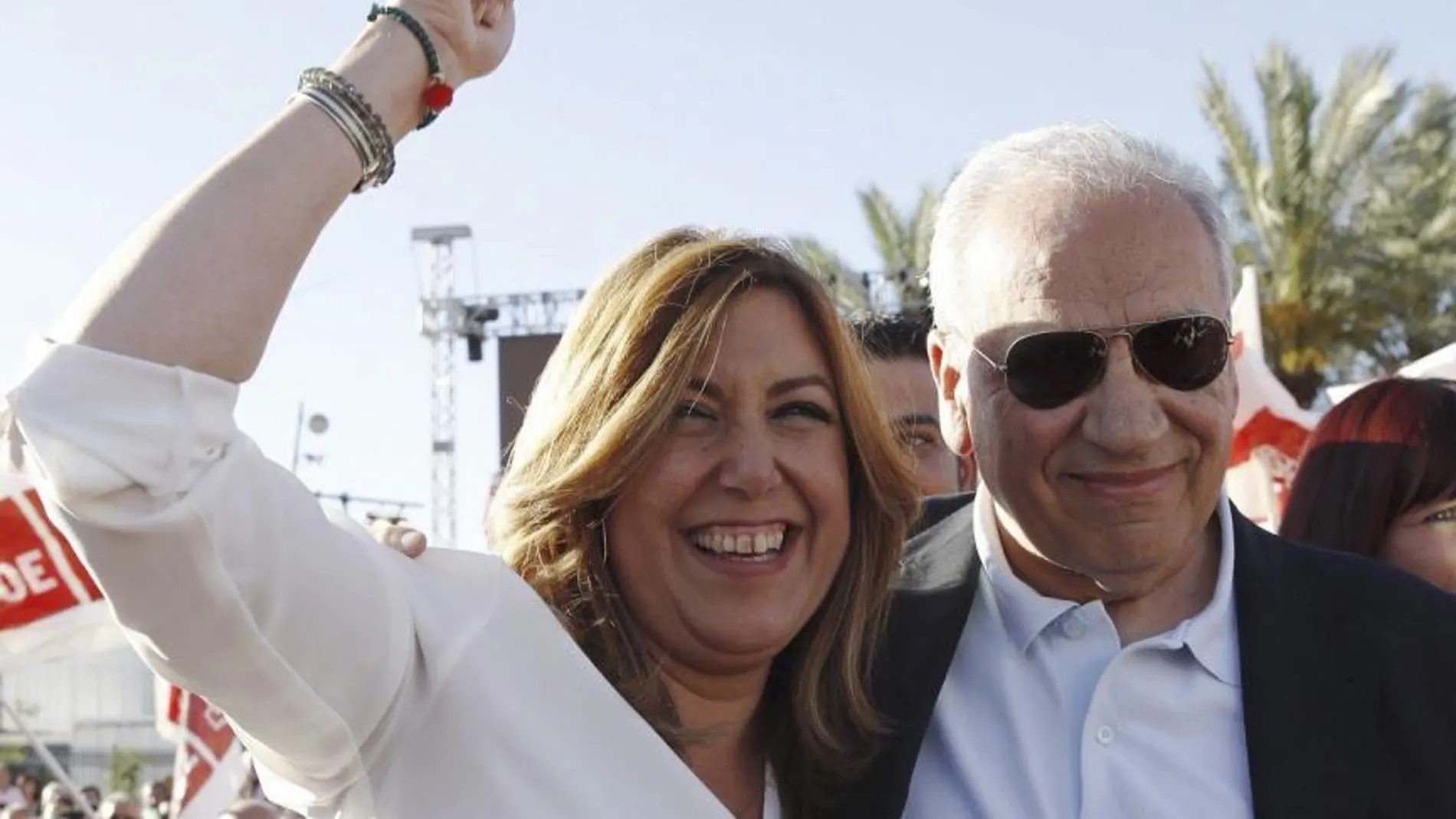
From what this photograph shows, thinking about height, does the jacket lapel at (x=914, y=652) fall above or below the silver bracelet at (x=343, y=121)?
below

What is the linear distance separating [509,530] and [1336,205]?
16.2m

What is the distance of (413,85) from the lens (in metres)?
2.14

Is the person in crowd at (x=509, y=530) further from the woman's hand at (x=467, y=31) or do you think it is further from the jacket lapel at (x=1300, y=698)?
the jacket lapel at (x=1300, y=698)

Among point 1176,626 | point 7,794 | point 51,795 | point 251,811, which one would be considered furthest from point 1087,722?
point 7,794

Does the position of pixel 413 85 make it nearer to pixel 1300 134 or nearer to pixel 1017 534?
pixel 1017 534

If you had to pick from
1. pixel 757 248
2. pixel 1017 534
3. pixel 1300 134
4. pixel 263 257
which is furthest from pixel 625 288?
pixel 1300 134

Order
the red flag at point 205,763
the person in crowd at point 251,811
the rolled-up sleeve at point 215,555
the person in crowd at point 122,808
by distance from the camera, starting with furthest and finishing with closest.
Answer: the person in crowd at point 122,808 → the red flag at point 205,763 → the person in crowd at point 251,811 → the rolled-up sleeve at point 215,555

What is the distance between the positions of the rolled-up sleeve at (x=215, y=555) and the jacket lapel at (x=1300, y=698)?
53.6 inches

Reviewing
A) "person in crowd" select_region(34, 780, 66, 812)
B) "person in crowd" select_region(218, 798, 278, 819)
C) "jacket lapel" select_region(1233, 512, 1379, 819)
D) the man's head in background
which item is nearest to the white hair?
"jacket lapel" select_region(1233, 512, 1379, 819)

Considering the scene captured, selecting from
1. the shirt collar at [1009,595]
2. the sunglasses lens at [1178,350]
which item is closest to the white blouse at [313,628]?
the shirt collar at [1009,595]

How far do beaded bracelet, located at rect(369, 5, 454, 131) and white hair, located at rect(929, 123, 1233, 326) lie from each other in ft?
3.83

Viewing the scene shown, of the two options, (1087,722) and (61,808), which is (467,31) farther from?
(61,808)

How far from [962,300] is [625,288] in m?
0.62

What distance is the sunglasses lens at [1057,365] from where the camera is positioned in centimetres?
284
